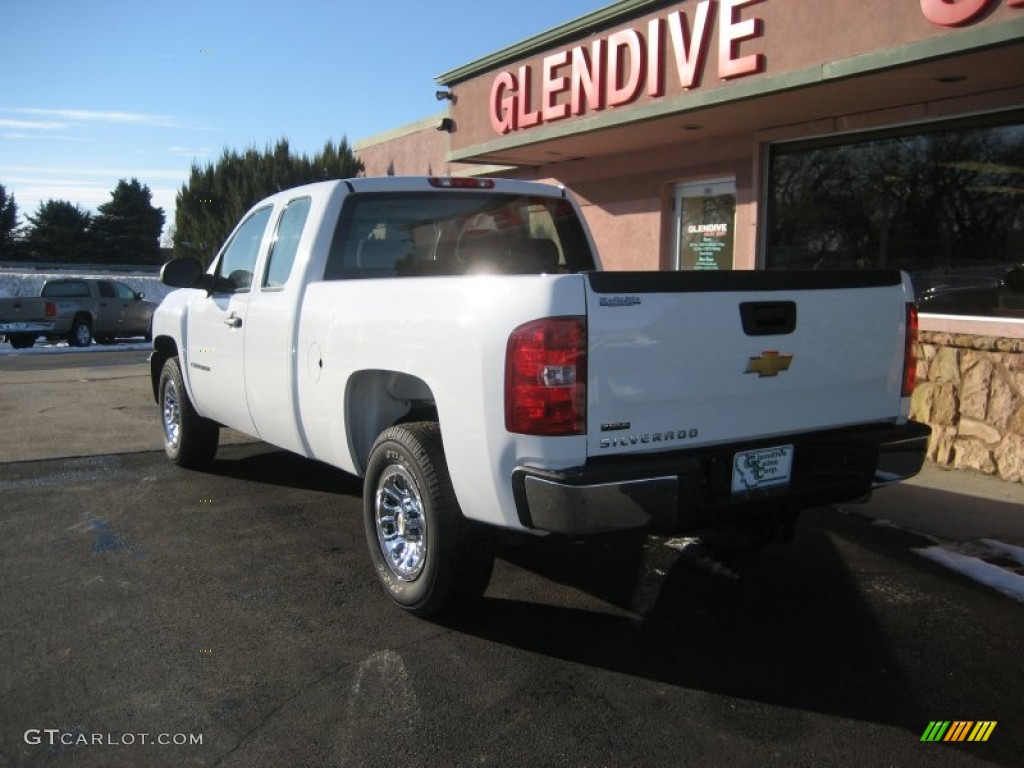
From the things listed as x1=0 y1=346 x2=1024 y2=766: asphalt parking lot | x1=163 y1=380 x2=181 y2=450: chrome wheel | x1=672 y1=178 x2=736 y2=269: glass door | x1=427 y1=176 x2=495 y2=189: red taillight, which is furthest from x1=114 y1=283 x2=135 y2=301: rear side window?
x1=427 y1=176 x2=495 y2=189: red taillight

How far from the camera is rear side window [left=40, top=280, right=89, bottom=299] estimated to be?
1956 centimetres

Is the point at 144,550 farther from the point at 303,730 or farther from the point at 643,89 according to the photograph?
the point at 643,89

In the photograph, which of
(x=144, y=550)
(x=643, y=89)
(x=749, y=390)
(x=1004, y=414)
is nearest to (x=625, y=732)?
(x=749, y=390)

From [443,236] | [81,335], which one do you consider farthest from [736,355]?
[81,335]

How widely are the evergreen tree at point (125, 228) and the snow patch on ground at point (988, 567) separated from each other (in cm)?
5928

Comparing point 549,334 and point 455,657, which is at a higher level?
point 549,334

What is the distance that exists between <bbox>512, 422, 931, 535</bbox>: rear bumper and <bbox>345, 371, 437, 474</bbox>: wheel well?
1.28 m

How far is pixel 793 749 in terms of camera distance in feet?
9.64

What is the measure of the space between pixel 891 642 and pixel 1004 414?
148 inches

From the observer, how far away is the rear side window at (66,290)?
19562 mm

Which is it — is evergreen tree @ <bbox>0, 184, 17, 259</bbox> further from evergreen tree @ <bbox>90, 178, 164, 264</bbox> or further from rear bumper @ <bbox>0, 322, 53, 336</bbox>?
rear bumper @ <bbox>0, 322, 53, 336</bbox>

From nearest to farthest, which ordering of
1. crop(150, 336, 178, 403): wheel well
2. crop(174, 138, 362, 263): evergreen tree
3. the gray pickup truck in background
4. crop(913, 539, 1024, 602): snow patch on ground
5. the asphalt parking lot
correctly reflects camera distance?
the asphalt parking lot → crop(913, 539, 1024, 602): snow patch on ground → crop(150, 336, 178, 403): wheel well → the gray pickup truck in background → crop(174, 138, 362, 263): evergreen tree

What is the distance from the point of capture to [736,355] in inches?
137

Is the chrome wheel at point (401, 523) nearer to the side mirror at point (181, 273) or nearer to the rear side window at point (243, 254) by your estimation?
the rear side window at point (243, 254)
